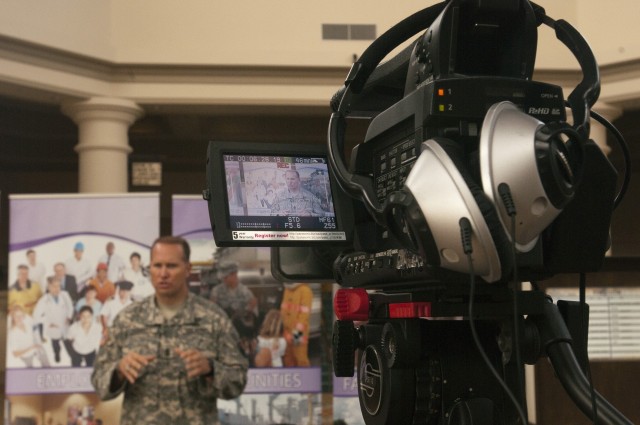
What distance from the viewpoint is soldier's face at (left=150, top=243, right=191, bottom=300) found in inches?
155

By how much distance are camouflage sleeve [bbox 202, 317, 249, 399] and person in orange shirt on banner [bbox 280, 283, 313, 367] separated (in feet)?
3.82

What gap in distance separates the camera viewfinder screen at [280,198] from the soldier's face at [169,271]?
2.52m

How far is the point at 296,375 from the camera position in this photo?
5004 millimetres

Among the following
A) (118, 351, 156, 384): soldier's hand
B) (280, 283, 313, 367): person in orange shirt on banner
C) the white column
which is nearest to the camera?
(118, 351, 156, 384): soldier's hand

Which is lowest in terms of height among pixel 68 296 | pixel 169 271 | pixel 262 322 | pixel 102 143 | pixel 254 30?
pixel 262 322

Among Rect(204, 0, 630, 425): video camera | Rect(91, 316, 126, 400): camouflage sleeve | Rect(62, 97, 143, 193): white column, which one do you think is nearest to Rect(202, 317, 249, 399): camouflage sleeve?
Rect(91, 316, 126, 400): camouflage sleeve

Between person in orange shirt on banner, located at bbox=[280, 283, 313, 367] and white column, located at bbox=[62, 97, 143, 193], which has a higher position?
white column, located at bbox=[62, 97, 143, 193]

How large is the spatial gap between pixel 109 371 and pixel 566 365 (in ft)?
9.42

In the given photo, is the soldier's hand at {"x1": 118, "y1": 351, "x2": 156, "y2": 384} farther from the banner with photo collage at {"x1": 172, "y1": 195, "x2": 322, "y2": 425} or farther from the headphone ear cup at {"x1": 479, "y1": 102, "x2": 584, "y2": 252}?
the headphone ear cup at {"x1": 479, "y1": 102, "x2": 584, "y2": 252}

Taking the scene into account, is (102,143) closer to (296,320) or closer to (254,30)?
(254,30)

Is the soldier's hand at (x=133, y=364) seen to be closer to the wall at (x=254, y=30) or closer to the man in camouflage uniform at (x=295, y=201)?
the man in camouflage uniform at (x=295, y=201)

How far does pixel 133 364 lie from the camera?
3.60m

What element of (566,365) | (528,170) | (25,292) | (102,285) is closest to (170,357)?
(102,285)

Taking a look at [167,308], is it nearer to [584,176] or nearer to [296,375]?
[296,375]
